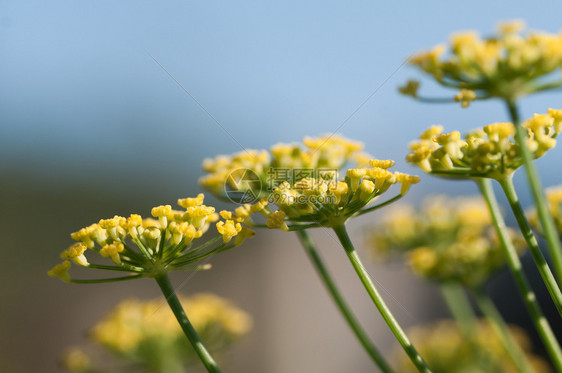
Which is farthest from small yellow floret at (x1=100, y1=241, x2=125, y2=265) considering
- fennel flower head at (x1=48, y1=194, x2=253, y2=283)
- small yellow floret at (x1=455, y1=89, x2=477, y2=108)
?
small yellow floret at (x1=455, y1=89, x2=477, y2=108)

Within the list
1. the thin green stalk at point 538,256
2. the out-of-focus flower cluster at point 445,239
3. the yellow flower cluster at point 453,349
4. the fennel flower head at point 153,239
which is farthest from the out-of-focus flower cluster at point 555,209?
the fennel flower head at point 153,239

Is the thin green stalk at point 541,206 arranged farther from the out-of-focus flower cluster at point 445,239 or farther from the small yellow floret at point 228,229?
the out-of-focus flower cluster at point 445,239

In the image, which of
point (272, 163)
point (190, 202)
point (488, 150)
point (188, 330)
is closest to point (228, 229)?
point (190, 202)

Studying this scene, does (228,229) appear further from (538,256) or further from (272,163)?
(538,256)

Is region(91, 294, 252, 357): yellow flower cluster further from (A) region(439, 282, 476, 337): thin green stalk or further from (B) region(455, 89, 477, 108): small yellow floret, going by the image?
(B) region(455, 89, 477, 108): small yellow floret

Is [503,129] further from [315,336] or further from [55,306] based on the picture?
[55,306]

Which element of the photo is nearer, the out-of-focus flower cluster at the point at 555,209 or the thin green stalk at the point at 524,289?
the thin green stalk at the point at 524,289

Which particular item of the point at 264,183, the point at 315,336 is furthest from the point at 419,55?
the point at 315,336
